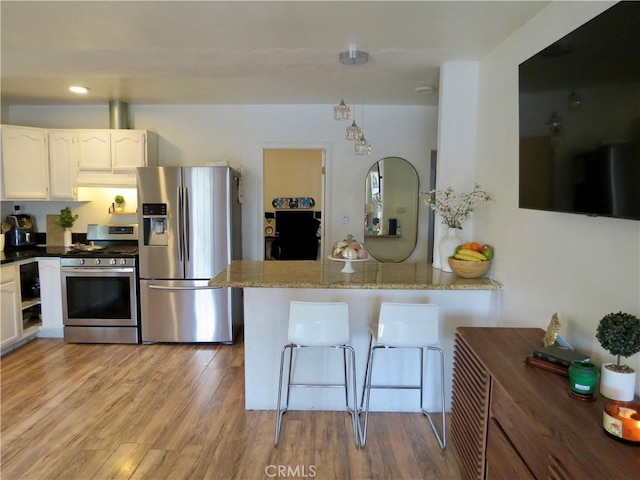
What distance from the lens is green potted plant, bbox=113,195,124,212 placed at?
4.39 m

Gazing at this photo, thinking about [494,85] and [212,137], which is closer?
[494,85]

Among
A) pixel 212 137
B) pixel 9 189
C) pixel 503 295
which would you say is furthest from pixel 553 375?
pixel 9 189

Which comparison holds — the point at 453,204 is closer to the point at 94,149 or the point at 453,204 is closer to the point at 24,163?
the point at 94,149

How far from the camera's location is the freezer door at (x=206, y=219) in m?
3.85

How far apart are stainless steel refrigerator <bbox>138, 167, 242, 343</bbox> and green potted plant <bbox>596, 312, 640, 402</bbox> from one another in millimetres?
3175

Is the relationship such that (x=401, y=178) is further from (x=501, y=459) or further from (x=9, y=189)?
(x=9, y=189)

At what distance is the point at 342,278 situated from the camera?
2.69m

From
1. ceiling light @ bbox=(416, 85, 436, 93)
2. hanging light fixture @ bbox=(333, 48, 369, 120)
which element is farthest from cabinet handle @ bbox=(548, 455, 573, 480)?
ceiling light @ bbox=(416, 85, 436, 93)

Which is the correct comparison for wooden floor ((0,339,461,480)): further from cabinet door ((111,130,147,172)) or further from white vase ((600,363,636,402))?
cabinet door ((111,130,147,172))

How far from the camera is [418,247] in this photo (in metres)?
4.59

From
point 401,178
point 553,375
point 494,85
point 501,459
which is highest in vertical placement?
point 494,85

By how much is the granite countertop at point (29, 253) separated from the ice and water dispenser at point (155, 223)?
34.3 inches

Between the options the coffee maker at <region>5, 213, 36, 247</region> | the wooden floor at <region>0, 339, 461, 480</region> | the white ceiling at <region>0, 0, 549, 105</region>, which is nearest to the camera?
the white ceiling at <region>0, 0, 549, 105</region>

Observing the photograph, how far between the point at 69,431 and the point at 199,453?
0.89 metres
